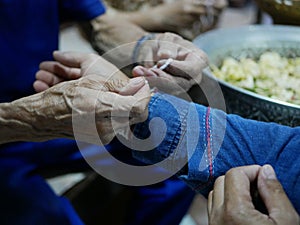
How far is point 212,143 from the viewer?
729 millimetres

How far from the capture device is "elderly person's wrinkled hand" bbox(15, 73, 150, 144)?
26.7 inches

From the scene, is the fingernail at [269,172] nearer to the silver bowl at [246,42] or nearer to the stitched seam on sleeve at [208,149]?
the stitched seam on sleeve at [208,149]

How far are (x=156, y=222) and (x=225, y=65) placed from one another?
1.99 feet

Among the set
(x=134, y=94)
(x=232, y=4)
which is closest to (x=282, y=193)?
(x=134, y=94)

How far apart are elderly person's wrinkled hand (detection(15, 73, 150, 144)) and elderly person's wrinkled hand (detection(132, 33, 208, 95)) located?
0.39 feet

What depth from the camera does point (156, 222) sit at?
1.35 metres

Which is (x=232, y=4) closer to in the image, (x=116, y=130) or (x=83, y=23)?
(x=83, y=23)

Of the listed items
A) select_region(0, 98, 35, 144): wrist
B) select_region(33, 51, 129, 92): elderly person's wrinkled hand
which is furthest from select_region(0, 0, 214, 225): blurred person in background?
select_region(0, 98, 35, 144): wrist

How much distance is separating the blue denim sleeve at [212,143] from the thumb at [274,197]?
4 centimetres

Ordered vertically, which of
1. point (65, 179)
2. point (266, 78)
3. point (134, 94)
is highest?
point (134, 94)

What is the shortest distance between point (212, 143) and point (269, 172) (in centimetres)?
12

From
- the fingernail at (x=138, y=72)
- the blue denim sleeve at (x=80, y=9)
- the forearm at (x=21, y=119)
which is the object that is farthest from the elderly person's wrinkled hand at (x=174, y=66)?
the blue denim sleeve at (x=80, y=9)

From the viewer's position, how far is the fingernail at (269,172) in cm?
65

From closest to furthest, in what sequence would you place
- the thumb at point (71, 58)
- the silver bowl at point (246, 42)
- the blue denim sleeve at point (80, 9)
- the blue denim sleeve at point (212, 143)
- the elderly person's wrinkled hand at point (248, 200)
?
the elderly person's wrinkled hand at point (248, 200)
the blue denim sleeve at point (212, 143)
the thumb at point (71, 58)
the silver bowl at point (246, 42)
the blue denim sleeve at point (80, 9)
